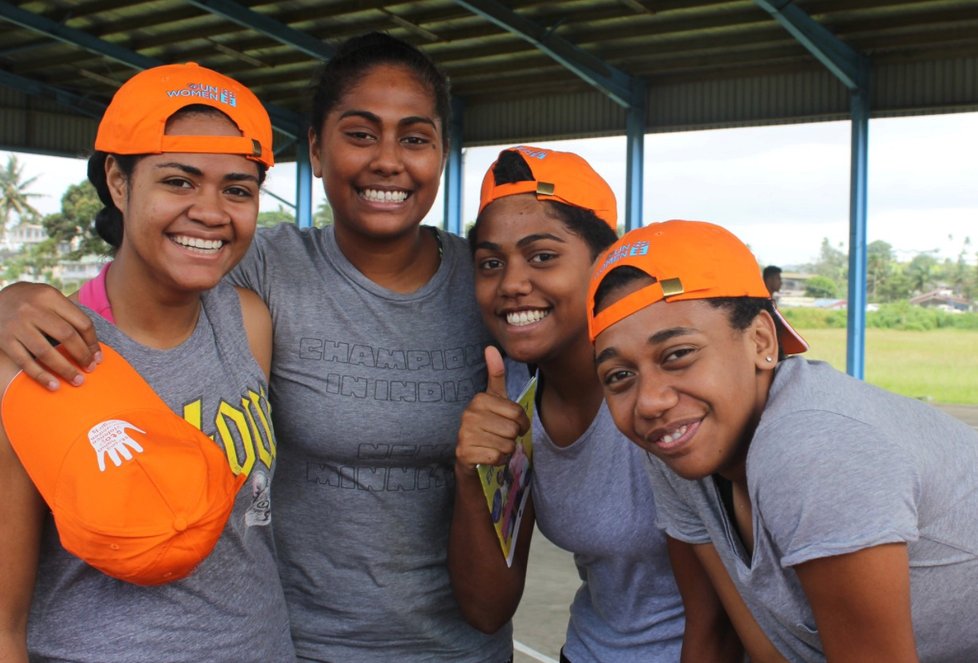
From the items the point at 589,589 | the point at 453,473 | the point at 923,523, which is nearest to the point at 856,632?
the point at 923,523

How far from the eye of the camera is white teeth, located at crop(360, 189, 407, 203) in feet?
7.28

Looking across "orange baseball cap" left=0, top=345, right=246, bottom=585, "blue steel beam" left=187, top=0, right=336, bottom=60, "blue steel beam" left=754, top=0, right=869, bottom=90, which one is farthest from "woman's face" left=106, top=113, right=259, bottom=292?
"blue steel beam" left=187, top=0, right=336, bottom=60

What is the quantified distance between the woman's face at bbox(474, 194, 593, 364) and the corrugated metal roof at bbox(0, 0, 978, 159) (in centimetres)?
876

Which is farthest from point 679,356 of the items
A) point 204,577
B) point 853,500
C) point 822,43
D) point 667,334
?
point 822,43

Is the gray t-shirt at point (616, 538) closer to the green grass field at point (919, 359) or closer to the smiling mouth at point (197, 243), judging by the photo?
the smiling mouth at point (197, 243)

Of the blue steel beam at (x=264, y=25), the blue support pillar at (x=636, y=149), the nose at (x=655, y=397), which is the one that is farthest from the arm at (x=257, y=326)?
the blue support pillar at (x=636, y=149)

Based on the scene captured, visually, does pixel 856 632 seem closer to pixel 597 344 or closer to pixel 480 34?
pixel 597 344

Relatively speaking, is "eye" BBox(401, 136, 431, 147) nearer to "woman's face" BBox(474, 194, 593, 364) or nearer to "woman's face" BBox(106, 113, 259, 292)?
"woman's face" BBox(474, 194, 593, 364)

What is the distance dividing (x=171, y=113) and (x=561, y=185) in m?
0.86

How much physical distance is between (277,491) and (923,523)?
4.40 ft

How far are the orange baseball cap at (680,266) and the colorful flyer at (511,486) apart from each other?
414 millimetres

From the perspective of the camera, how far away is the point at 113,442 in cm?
155

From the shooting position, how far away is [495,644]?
7.57 ft

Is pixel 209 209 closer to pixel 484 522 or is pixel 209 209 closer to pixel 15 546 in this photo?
pixel 15 546
